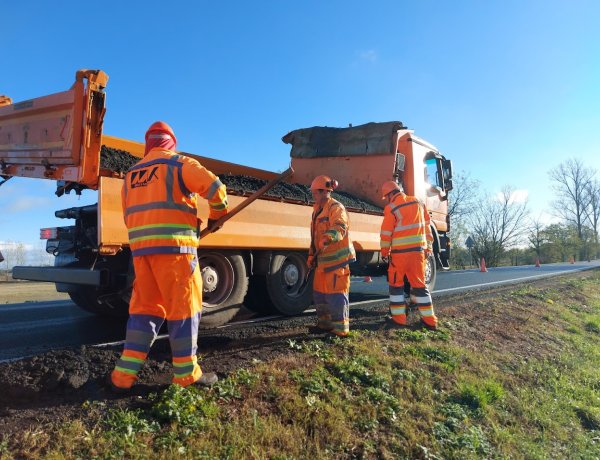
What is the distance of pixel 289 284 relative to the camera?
576 centimetres

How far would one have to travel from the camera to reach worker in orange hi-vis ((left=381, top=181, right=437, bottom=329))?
17.1 feet

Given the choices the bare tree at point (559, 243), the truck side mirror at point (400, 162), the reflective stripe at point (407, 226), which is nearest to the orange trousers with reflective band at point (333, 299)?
the reflective stripe at point (407, 226)

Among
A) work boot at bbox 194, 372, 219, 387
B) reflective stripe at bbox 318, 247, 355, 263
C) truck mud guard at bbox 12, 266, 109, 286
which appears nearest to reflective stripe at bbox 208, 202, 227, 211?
work boot at bbox 194, 372, 219, 387

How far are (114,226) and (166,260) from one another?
1300mm

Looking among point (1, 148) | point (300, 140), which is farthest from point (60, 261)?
point (300, 140)

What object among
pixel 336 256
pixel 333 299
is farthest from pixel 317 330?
pixel 336 256

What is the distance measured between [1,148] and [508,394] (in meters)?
5.65

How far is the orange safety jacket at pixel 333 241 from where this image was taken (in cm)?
455

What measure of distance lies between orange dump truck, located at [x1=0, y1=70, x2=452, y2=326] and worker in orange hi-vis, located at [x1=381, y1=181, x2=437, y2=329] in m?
1.06

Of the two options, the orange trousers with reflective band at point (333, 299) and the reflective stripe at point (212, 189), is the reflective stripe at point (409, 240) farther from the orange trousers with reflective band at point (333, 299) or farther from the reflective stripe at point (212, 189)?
the reflective stripe at point (212, 189)

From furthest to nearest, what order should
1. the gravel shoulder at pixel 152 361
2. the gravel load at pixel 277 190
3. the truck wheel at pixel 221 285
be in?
the gravel load at pixel 277 190 < the truck wheel at pixel 221 285 < the gravel shoulder at pixel 152 361

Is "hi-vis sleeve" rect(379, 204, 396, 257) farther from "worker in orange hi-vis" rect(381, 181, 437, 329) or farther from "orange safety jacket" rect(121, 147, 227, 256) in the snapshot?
"orange safety jacket" rect(121, 147, 227, 256)

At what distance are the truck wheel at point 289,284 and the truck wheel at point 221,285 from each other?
19.7 inches

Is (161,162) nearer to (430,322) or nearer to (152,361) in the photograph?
(152,361)
